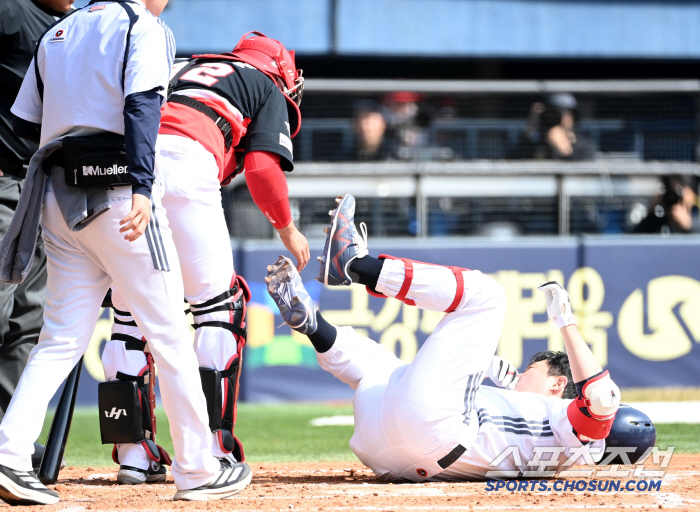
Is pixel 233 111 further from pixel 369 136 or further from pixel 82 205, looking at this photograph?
pixel 369 136

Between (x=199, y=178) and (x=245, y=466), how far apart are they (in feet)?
3.76

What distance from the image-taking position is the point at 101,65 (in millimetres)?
2975

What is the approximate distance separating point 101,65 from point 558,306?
1.99 meters

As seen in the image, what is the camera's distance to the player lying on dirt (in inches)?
137

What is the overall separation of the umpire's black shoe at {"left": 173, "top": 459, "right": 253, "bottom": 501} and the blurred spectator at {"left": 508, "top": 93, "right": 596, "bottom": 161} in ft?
22.4

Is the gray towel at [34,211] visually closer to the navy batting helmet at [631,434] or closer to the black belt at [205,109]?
the black belt at [205,109]

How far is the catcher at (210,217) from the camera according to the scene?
11.5 ft

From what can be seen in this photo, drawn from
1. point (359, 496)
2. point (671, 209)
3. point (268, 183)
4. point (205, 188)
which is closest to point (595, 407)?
point (359, 496)

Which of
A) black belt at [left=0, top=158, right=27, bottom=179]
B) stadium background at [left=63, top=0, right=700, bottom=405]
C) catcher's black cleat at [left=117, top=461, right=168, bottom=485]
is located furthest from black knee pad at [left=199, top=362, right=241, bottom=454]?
stadium background at [left=63, top=0, right=700, bottom=405]

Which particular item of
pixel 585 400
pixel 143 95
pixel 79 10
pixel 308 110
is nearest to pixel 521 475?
pixel 585 400

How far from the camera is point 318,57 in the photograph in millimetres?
13984

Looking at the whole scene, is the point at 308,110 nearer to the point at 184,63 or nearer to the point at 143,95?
the point at 184,63

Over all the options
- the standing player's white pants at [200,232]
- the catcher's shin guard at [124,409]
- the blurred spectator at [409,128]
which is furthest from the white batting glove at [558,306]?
the blurred spectator at [409,128]

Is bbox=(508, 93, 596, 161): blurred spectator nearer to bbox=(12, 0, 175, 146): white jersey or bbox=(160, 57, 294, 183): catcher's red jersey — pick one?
bbox=(160, 57, 294, 183): catcher's red jersey
